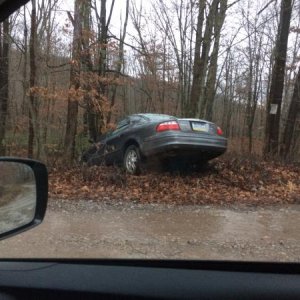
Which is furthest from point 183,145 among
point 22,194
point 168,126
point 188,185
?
point 22,194

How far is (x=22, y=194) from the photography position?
2.54 metres

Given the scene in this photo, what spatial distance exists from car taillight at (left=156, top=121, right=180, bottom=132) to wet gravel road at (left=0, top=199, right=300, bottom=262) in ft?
6.11

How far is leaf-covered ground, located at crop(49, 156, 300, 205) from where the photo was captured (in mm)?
9719

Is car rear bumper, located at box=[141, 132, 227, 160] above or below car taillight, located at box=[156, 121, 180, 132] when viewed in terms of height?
below

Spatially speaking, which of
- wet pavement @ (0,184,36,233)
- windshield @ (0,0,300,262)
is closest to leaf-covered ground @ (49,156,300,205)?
windshield @ (0,0,300,262)

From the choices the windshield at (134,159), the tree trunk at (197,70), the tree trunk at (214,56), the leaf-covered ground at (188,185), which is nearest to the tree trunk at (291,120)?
the windshield at (134,159)

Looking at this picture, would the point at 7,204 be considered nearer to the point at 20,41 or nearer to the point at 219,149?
the point at 219,149

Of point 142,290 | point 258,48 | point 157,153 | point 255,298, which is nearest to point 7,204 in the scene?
point 142,290

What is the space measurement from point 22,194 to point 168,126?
782cm

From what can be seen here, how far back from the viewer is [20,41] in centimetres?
1550

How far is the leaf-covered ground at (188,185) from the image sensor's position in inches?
383

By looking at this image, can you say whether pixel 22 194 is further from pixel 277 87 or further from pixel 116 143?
pixel 277 87

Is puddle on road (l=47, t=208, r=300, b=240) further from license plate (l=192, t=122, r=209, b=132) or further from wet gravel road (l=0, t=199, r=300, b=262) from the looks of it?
license plate (l=192, t=122, r=209, b=132)

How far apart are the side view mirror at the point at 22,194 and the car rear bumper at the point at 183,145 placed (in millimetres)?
7520
